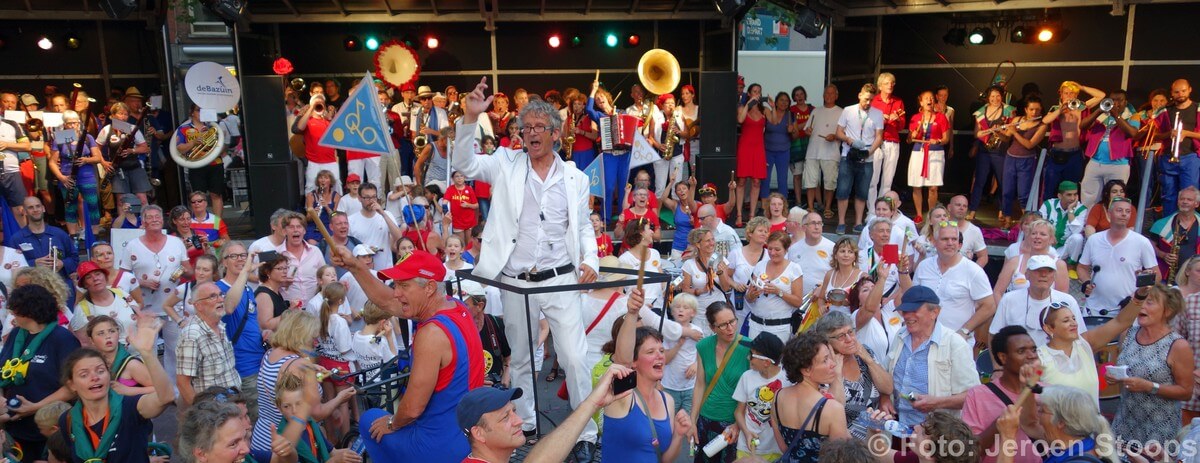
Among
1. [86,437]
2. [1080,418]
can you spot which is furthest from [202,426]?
[1080,418]

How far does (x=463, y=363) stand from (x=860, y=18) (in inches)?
505

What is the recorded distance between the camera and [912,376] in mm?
5137

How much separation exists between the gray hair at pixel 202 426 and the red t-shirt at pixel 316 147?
325 inches

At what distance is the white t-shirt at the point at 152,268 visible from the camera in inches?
303

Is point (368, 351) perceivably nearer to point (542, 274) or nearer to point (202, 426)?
point (542, 274)

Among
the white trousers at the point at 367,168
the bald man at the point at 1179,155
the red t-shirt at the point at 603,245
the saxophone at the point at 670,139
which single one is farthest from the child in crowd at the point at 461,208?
the bald man at the point at 1179,155

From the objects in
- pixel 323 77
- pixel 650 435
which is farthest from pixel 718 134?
pixel 650 435

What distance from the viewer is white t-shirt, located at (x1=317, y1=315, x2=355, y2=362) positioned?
20.5 feet

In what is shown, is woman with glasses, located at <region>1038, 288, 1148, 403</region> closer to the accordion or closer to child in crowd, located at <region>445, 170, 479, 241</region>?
child in crowd, located at <region>445, 170, 479, 241</region>

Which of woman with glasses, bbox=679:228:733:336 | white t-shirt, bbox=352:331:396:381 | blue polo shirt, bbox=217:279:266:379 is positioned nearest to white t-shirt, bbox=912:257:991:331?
woman with glasses, bbox=679:228:733:336

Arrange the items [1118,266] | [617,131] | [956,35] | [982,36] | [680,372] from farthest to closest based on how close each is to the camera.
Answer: [956,35] → [982,36] → [617,131] → [1118,266] → [680,372]

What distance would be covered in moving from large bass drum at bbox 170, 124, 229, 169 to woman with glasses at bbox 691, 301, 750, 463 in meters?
7.94

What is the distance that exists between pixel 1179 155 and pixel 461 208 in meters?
8.65

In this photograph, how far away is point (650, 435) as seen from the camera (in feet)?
13.8
